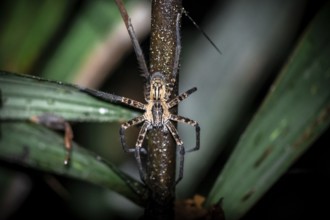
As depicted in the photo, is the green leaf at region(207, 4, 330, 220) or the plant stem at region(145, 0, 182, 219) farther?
the green leaf at region(207, 4, 330, 220)

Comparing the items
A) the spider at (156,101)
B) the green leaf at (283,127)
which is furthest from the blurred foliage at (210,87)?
the spider at (156,101)

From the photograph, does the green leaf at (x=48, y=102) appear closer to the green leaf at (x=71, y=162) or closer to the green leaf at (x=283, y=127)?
the green leaf at (x=71, y=162)

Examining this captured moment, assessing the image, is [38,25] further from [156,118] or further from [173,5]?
[173,5]

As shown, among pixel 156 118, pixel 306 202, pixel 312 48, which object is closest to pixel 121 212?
pixel 156 118

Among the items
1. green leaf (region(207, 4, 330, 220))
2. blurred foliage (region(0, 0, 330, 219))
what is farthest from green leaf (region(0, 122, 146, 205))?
green leaf (region(207, 4, 330, 220))

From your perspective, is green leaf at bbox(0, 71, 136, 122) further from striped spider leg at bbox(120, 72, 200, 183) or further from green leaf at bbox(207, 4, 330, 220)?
green leaf at bbox(207, 4, 330, 220)
